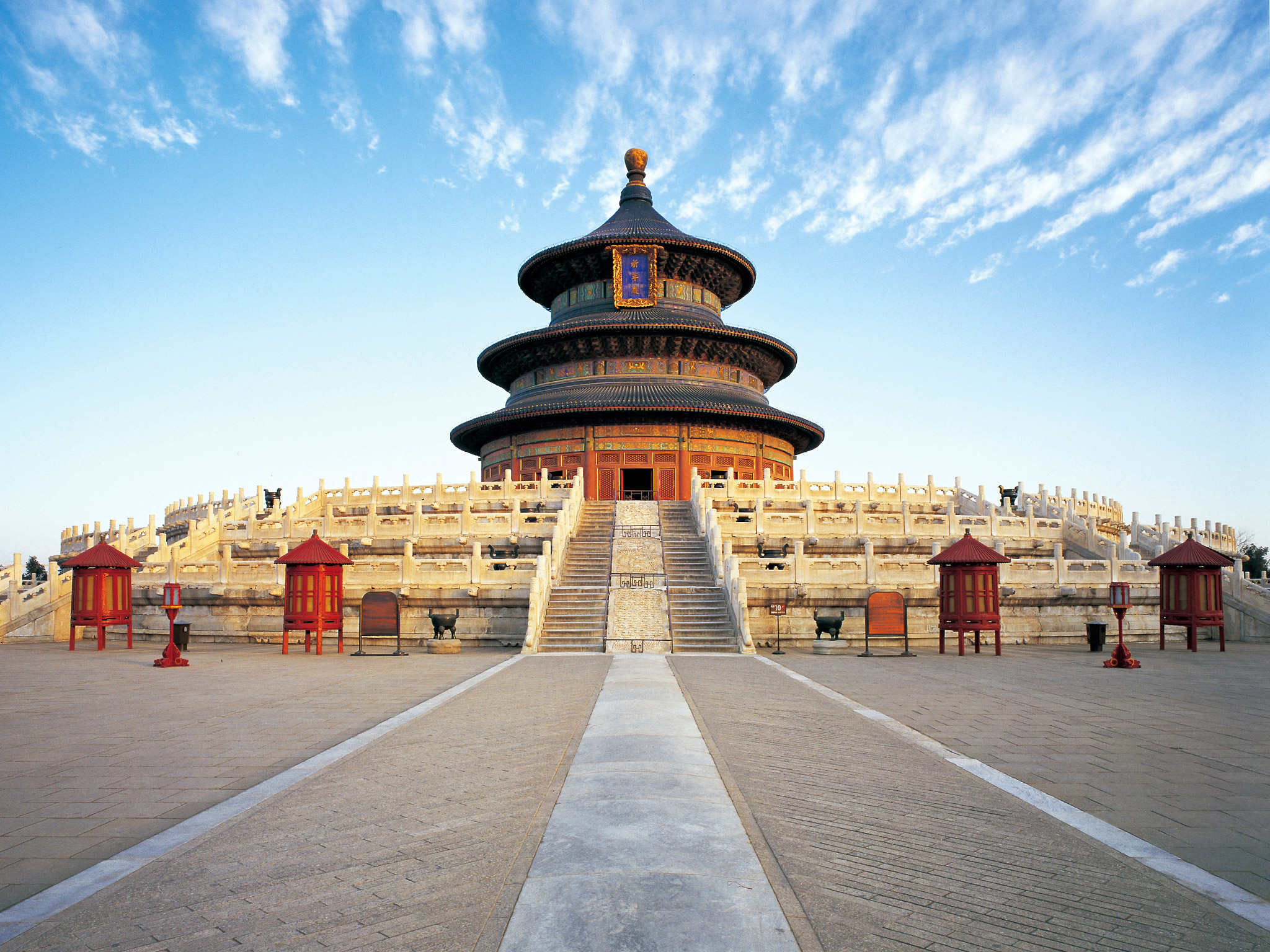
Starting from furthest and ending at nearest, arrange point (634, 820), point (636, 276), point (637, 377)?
1. point (636, 276)
2. point (637, 377)
3. point (634, 820)

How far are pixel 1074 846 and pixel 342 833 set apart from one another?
4674mm

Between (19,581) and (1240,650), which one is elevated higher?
(19,581)

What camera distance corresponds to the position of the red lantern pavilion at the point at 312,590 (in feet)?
60.6

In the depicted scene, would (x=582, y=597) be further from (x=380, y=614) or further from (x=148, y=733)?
(x=148, y=733)

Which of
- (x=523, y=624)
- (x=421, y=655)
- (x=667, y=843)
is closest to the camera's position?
(x=667, y=843)

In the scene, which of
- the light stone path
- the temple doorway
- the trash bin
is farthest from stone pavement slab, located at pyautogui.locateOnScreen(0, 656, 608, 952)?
the temple doorway

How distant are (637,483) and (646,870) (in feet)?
114

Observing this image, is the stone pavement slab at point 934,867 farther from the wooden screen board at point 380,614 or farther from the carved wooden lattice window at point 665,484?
the carved wooden lattice window at point 665,484

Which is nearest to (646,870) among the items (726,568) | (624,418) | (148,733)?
(148,733)

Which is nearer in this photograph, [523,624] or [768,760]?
[768,760]

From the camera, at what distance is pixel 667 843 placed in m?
4.69

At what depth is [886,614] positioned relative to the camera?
1820 centimetres

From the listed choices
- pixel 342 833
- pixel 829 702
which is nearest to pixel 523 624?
pixel 829 702

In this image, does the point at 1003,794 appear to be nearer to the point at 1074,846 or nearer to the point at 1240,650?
the point at 1074,846
